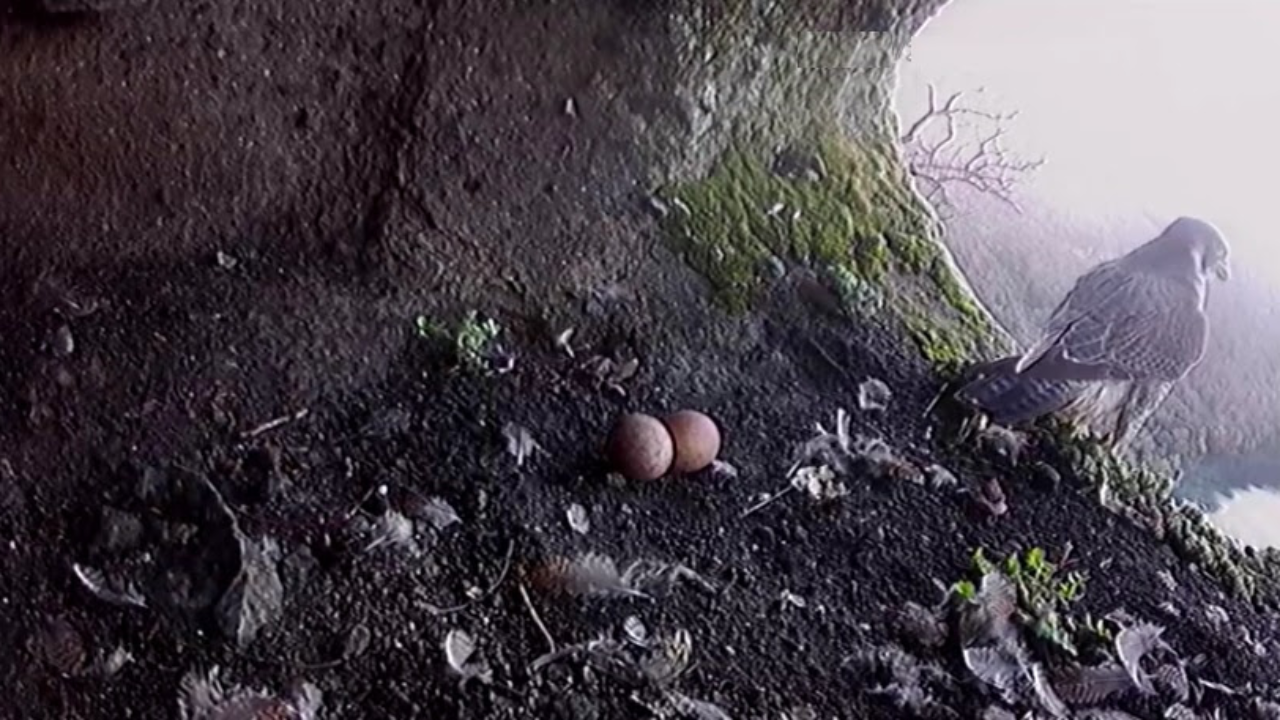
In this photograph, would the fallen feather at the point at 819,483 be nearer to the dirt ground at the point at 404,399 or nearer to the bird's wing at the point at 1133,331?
the dirt ground at the point at 404,399

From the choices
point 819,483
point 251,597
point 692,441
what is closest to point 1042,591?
point 819,483

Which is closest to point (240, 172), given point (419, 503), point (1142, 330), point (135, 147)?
point (135, 147)

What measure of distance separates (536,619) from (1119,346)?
2.93 ft

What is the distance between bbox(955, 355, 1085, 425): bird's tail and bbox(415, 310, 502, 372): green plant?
569 mm

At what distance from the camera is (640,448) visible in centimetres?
139

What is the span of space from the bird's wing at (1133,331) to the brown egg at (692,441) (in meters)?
0.49

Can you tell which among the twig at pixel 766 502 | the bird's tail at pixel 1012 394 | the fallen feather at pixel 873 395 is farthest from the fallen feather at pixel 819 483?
the bird's tail at pixel 1012 394

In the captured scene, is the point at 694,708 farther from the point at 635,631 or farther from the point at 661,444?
the point at 661,444

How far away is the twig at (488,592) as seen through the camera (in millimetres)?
1244

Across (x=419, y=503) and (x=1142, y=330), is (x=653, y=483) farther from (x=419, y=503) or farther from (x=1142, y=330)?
(x=1142, y=330)

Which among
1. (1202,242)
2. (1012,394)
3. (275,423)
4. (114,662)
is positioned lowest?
(114,662)

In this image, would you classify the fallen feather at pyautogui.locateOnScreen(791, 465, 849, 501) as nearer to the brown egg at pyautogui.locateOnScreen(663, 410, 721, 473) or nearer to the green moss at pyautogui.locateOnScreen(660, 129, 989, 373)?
the brown egg at pyautogui.locateOnScreen(663, 410, 721, 473)

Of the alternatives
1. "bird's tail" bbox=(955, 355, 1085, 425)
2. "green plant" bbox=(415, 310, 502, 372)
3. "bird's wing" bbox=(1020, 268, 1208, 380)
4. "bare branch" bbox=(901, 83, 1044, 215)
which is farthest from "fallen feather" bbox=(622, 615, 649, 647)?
"bare branch" bbox=(901, 83, 1044, 215)

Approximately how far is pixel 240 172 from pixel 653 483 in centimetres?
55
